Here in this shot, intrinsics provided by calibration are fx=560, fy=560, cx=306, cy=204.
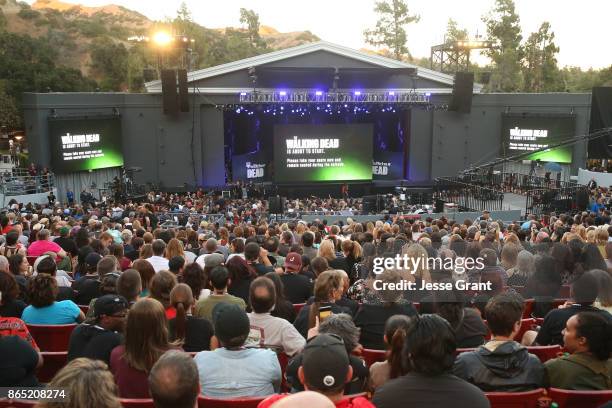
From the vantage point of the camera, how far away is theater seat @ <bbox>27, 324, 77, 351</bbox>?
449cm

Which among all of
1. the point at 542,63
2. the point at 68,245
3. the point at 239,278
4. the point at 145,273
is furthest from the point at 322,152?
the point at 542,63

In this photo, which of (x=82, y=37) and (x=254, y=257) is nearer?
(x=254, y=257)

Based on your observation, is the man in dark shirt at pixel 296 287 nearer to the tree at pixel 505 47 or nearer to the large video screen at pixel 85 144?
the large video screen at pixel 85 144

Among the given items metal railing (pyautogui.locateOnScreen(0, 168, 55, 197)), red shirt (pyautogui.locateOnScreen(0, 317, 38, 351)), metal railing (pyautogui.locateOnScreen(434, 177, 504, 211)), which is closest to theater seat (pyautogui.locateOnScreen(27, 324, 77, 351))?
red shirt (pyautogui.locateOnScreen(0, 317, 38, 351))

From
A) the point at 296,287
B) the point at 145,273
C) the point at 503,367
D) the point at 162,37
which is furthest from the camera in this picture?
the point at 162,37

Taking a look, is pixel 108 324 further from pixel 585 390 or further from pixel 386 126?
pixel 386 126

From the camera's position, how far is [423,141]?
26469mm

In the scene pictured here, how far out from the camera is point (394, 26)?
166 feet

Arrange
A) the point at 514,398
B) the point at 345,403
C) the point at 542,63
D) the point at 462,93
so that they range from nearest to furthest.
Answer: the point at 345,403
the point at 514,398
the point at 462,93
the point at 542,63

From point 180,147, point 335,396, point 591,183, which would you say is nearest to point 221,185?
point 180,147

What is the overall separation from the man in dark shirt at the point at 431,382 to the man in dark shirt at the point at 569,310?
5.98 ft

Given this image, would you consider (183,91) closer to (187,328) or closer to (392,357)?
(187,328)

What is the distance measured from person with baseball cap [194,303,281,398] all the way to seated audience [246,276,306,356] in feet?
1.78

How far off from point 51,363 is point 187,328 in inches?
39.6
